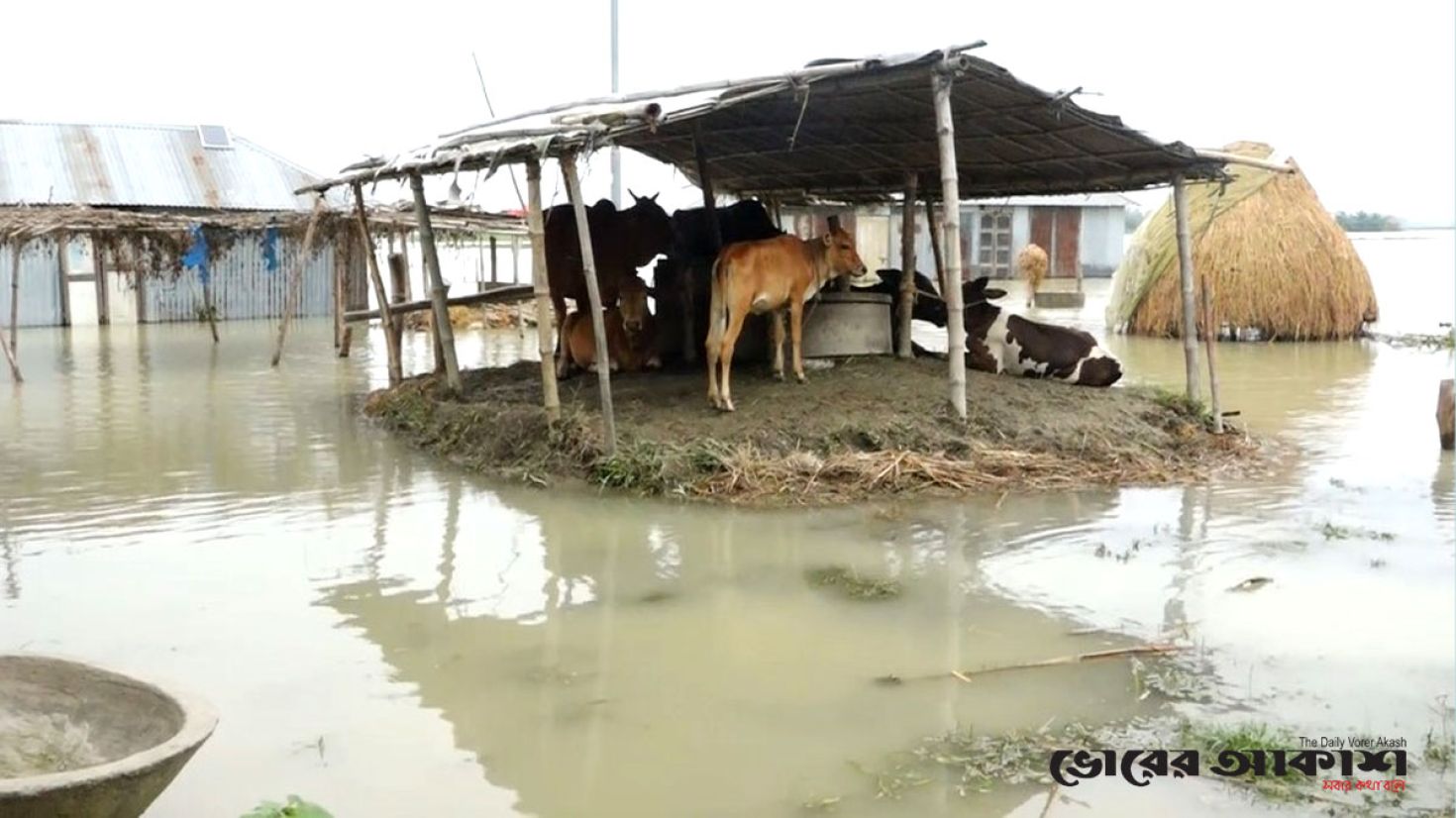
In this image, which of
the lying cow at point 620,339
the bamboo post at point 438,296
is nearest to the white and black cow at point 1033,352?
the lying cow at point 620,339

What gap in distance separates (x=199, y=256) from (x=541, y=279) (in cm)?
1611

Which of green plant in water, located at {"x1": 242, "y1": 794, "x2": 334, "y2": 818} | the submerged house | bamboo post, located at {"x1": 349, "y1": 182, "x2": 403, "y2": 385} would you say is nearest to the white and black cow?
bamboo post, located at {"x1": 349, "y1": 182, "x2": 403, "y2": 385}

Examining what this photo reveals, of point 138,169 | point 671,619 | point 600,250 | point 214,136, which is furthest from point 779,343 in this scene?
point 214,136

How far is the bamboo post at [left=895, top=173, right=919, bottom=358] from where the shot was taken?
1138cm

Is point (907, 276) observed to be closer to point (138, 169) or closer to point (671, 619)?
point (671, 619)

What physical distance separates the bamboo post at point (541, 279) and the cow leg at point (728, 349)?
1.20 m

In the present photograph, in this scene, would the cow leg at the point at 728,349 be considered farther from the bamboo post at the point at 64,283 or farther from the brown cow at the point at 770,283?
the bamboo post at the point at 64,283

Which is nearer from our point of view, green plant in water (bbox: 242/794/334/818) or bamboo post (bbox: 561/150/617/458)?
green plant in water (bbox: 242/794/334/818)

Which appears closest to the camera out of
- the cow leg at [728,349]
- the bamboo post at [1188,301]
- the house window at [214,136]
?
the cow leg at [728,349]

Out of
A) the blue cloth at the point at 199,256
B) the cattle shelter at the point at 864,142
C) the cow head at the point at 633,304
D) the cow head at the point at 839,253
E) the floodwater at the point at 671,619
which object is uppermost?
the cattle shelter at the point at 864,142

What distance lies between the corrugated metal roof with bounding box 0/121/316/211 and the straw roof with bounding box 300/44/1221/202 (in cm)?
1366

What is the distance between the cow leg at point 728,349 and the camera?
9.24 m

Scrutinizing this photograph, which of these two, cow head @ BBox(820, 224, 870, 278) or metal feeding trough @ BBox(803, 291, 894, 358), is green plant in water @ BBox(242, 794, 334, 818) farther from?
metal feeding trough @ BBox(803, 291, 894, 358)

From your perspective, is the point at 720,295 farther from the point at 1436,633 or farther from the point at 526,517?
the point at 1436,633
